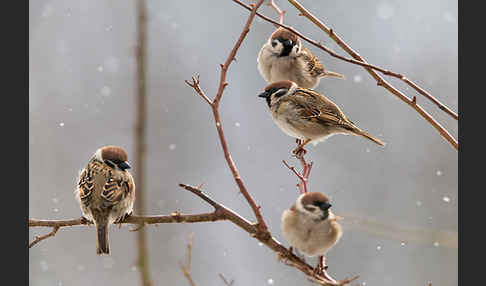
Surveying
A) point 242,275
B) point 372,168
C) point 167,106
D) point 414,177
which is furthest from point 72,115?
point 414,177

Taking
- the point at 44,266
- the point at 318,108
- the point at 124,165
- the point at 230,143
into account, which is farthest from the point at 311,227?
the point at 230,143

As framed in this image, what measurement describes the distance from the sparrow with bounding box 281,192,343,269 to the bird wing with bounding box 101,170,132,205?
1131 mm

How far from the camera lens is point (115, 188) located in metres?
3.50

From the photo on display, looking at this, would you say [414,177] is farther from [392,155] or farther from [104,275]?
[104,275]

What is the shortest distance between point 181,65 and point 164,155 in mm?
1728

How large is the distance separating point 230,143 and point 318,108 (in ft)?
18.8

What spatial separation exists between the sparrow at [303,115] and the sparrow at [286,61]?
13 centimetres

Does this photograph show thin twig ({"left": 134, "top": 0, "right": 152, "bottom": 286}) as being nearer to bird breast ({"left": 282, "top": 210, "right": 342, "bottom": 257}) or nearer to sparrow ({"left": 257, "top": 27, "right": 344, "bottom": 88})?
bird breast ({"left": 282, "top": 210, "right": 342, "bottom": 257})

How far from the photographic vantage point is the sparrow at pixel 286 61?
11.3ft

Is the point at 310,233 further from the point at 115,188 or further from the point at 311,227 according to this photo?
the point at 115,188

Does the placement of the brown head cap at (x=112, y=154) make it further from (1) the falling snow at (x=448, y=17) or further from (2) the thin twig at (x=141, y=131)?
(1) the falling snow at (x=448, y=17)

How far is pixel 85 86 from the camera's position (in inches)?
363

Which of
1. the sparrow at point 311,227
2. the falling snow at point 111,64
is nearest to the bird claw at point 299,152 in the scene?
the sparrow at point 311,227

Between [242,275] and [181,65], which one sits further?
[181,65]
